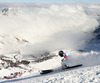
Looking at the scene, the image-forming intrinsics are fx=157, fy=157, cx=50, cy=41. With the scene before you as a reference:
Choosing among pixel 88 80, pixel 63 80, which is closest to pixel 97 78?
pixel 88 80

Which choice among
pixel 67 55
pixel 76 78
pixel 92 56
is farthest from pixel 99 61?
pixel 76 78

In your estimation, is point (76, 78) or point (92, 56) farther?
point (92, 56)

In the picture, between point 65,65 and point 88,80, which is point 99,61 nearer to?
point 65,65

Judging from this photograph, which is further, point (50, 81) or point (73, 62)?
point (73, 62)

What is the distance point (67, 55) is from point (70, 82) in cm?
1360

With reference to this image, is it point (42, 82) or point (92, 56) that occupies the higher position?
point (92, 56)

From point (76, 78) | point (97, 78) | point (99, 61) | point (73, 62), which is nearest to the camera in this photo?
point (97, 78)

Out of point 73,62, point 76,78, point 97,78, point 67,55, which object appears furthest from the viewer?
point 73,62

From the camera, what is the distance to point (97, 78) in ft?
51.4

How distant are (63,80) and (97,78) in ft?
12.1

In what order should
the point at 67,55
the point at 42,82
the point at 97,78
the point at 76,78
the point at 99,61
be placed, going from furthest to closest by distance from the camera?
the point at 67,55 → the point at 99,61 → the point at 42,82 → the point at 76,78 → the point at 97,78

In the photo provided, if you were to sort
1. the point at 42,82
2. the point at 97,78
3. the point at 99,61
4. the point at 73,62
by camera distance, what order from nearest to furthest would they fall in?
the point at 97,78, the point at 42,82, the point at 99,61, the point at 73,62

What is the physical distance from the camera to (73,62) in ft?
113

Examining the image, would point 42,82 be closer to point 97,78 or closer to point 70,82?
point 70,82
